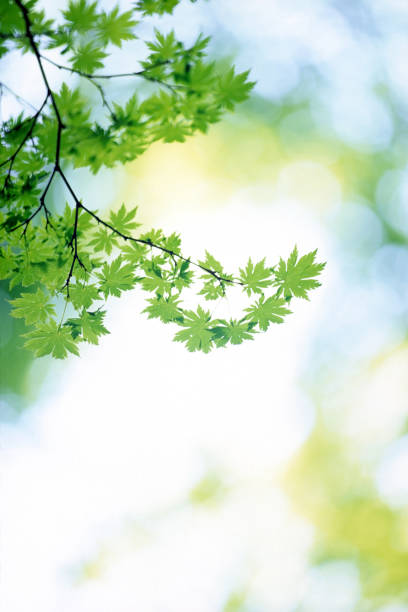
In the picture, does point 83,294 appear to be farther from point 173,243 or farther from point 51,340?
point 173,243

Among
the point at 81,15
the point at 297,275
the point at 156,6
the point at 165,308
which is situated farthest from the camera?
the point at 165,308

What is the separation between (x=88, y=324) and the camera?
200 centimetres

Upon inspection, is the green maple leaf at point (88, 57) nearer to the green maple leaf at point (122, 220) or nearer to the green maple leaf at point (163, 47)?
the green maple leaf at point (163, 47)

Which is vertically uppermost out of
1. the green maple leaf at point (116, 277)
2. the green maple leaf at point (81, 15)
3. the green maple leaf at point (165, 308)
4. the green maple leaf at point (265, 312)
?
the green maple leaf at point (81, 15)

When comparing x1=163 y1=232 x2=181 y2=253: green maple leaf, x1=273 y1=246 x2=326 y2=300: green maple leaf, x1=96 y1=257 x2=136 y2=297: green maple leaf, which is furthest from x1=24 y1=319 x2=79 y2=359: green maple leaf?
x1=273 y1=246 x2=326 y2=300: green maple leaf

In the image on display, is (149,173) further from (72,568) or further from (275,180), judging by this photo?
(72,568)

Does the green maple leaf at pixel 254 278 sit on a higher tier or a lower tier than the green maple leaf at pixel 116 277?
lower

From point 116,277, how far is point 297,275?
2.81 feet

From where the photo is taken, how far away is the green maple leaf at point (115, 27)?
58.5 inches

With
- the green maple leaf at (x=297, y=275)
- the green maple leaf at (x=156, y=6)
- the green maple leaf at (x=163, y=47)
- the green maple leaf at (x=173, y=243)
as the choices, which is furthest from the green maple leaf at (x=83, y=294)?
the green maple leaf at (x=156, y=6)

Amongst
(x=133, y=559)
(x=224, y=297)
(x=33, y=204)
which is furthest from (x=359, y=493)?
(x=33, y=204)

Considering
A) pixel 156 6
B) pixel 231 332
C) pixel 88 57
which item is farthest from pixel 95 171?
pixel 231 332

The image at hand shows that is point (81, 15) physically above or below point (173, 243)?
above

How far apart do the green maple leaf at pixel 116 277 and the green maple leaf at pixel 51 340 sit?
0.29 meters
